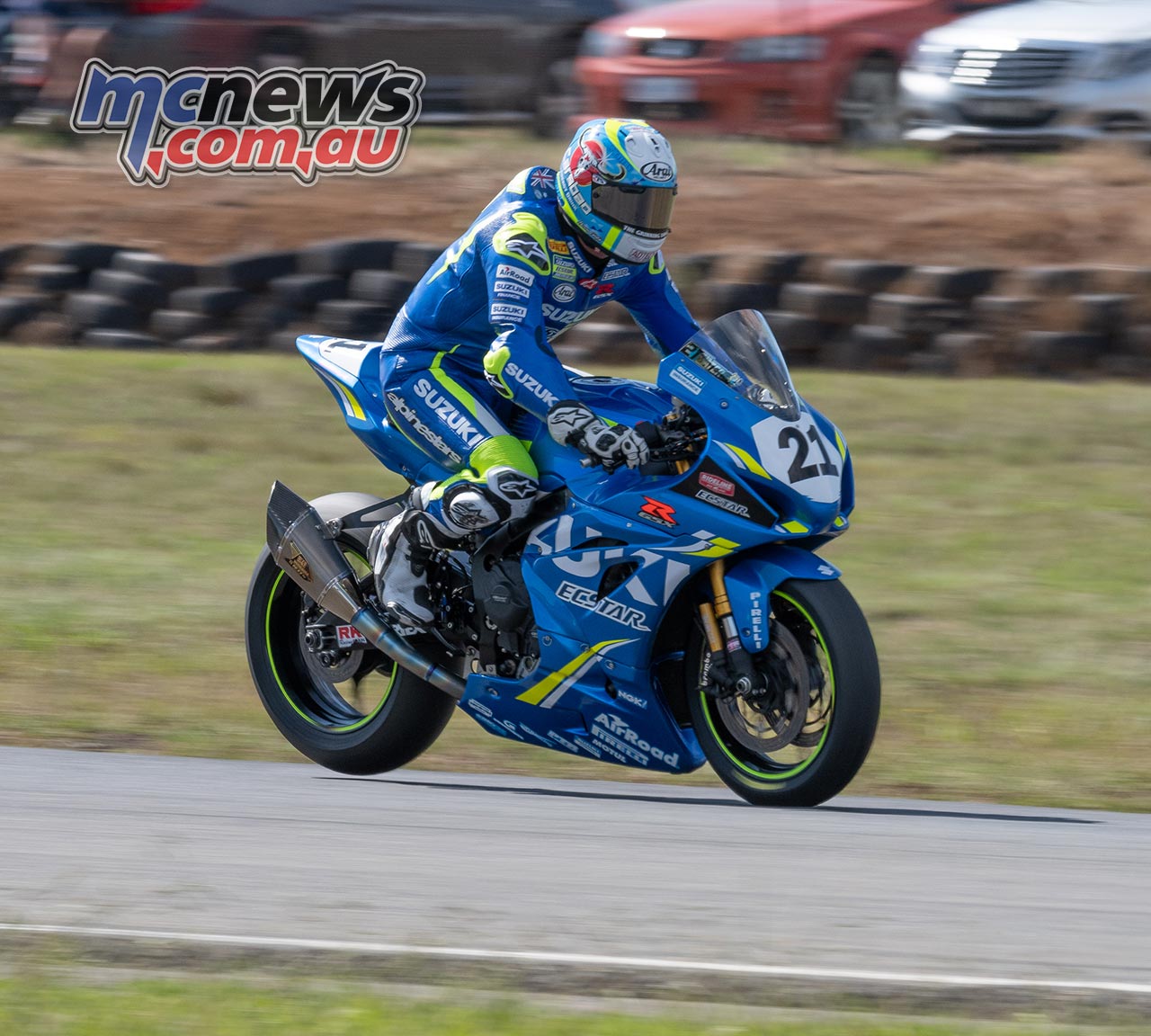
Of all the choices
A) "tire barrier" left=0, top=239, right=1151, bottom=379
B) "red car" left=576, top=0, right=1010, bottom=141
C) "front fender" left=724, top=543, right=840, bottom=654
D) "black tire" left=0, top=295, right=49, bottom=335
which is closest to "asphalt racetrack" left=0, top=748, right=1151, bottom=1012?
"front fender" left=724, top=543, right=840, bottom=654

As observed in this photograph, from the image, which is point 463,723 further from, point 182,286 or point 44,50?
point 44,50

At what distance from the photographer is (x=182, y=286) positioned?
558 inches

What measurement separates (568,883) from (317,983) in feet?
3.06

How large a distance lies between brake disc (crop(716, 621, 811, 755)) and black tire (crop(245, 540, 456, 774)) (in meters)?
1.11

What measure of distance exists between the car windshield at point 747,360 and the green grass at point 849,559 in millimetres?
1423

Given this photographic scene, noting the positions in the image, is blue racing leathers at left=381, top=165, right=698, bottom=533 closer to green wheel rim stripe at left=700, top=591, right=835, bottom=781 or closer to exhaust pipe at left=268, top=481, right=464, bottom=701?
exhaust pipe at left=268, top=481, right=464, bottom=701

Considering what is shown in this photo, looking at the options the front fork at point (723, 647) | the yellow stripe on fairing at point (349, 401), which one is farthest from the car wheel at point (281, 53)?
the front fork at point (723, 647)

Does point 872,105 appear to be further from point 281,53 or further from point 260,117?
point 260,117

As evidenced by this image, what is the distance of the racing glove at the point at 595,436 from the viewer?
5391mm

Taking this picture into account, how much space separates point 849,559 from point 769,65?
6.61 metres

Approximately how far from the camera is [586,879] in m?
4.79

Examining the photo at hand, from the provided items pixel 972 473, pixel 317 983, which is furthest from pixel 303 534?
pixel 972 473

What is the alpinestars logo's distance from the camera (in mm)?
16172

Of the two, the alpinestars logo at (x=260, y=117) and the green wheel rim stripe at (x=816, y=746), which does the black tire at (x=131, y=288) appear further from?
the green wheel rim stripe at (x=816, y=746)
